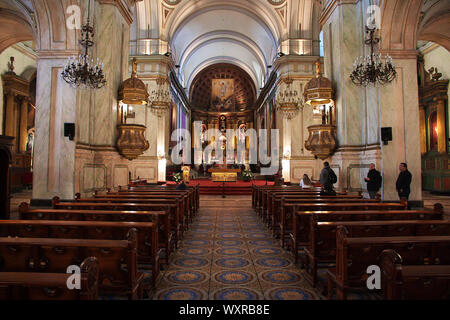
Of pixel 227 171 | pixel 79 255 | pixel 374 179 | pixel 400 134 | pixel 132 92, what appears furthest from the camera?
pixel 227 171

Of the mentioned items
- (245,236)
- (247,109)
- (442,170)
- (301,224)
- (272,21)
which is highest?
(272,21)

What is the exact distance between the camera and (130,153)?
8078mm

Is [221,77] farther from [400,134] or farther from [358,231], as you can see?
[358,231]

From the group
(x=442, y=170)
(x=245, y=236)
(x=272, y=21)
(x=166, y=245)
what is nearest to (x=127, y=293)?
(x=166, y=245)

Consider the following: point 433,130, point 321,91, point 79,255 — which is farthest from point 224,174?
point 79,255

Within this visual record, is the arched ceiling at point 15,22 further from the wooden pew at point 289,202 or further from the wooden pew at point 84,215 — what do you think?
the wooden pew at point 289,202

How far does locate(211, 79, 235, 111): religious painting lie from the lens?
2723cm

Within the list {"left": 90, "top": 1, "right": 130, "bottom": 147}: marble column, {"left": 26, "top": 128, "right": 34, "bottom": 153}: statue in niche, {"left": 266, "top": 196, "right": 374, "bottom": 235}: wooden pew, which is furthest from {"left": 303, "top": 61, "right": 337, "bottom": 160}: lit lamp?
{"left": 26, "top": 128, "right": 34, "bottom": 153}: statue in niche

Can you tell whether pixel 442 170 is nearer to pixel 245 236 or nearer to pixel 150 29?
pixel 245 236

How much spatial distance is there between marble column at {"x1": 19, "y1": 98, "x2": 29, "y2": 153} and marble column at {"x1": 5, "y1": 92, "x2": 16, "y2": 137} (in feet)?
1.92

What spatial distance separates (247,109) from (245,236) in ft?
79.1

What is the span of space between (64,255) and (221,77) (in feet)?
88.9

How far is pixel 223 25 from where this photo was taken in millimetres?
19781

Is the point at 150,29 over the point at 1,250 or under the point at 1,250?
over
